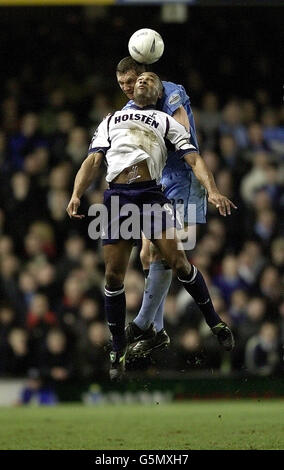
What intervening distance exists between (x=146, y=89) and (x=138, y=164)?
59 centimetres

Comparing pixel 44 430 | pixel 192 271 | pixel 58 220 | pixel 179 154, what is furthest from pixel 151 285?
pixel 58 220

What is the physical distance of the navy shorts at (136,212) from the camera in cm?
904

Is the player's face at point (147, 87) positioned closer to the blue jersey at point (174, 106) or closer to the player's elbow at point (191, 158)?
the blue jersey at point (174, 106)

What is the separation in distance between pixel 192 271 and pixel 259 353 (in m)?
4.82

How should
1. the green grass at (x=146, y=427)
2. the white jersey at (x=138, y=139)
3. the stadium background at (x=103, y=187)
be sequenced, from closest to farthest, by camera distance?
the white jersey at (x=138, y=139), the green grass at (x=146, y=427), the stadium background at (x=103, y=187)

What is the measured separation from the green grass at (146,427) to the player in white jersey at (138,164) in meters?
1.62

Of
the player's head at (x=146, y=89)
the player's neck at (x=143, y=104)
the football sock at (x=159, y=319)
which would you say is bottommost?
the football sock at (x=159, y=319)

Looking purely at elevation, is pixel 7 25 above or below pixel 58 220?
above

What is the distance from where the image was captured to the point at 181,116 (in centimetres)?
936

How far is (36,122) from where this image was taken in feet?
51.8

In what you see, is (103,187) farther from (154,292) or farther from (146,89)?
(146,89)

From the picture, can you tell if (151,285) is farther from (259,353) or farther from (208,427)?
(259,353)

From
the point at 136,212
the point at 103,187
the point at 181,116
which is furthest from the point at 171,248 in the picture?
the point at 103,187

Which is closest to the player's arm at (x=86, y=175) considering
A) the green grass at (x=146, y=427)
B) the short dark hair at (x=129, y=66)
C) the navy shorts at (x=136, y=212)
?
the navy shorts at (x=136, y=212)
